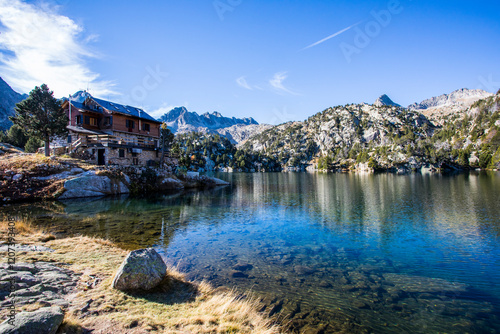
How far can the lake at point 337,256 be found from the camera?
398 inches

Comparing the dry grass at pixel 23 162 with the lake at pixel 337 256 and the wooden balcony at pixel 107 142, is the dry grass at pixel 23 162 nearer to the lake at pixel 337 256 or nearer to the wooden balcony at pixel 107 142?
the wooden balcony at pixel 107 142

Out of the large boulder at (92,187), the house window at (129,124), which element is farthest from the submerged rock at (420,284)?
the house window at (129,124)

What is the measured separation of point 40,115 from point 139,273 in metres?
49.1

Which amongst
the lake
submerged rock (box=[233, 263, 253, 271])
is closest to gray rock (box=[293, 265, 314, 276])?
the lake

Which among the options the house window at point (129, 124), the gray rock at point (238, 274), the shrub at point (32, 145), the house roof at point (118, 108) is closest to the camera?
the gray rock at point (238, 274)

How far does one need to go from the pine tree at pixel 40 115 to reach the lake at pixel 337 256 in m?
20.3

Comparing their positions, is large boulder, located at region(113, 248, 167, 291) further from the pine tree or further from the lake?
the pine tree

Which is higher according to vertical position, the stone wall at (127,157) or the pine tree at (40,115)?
the pine tree at (40,115)

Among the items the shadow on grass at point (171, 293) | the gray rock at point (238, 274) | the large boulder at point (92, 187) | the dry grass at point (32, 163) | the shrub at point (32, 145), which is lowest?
the gray rock at point (238, 274)

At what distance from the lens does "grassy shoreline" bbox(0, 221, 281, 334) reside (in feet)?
23.2

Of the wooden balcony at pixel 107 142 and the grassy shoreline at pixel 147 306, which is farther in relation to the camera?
the wooden balcony at pixel 107 142

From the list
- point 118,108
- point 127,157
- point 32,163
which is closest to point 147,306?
point 32,163

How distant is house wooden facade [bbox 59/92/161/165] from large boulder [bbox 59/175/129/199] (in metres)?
6.21

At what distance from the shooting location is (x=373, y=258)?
1619 centimetres
